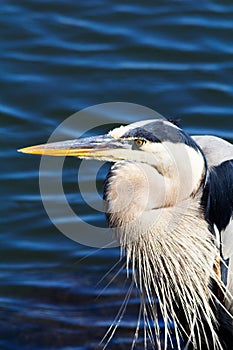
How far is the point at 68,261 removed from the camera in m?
6.43

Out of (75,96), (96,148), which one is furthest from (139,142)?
(75,96)

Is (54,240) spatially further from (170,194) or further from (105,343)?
(170,194)

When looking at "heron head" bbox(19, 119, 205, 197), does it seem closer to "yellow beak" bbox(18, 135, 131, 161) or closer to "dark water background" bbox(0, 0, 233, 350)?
"yellow beak" bbox(18, 135, 131, 161)

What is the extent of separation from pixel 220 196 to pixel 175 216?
320mm

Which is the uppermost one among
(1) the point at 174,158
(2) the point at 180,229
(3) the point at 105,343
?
(1) the point at 174,158

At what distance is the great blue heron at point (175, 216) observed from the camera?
444 cm

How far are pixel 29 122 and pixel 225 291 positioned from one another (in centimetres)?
296

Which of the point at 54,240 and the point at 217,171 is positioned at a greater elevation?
the point at 217,171

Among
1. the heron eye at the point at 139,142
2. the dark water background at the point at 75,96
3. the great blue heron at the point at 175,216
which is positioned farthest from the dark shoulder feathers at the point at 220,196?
the dark water background at the point at 75,96

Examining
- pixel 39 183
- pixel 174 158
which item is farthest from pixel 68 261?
pixel 174 158

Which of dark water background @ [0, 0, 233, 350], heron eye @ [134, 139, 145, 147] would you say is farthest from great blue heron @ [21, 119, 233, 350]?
dark water background @ [0, 0, 233, 350]

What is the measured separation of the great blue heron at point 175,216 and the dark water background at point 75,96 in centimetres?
72

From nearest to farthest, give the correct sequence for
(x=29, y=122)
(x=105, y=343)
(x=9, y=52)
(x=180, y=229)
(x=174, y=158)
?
(x=174, y=158) < (x=180, y=229) < (x=105, y=343) < (x=29, y=122) < (x=9, y=52)

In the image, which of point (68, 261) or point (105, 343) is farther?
point (68, 261)
